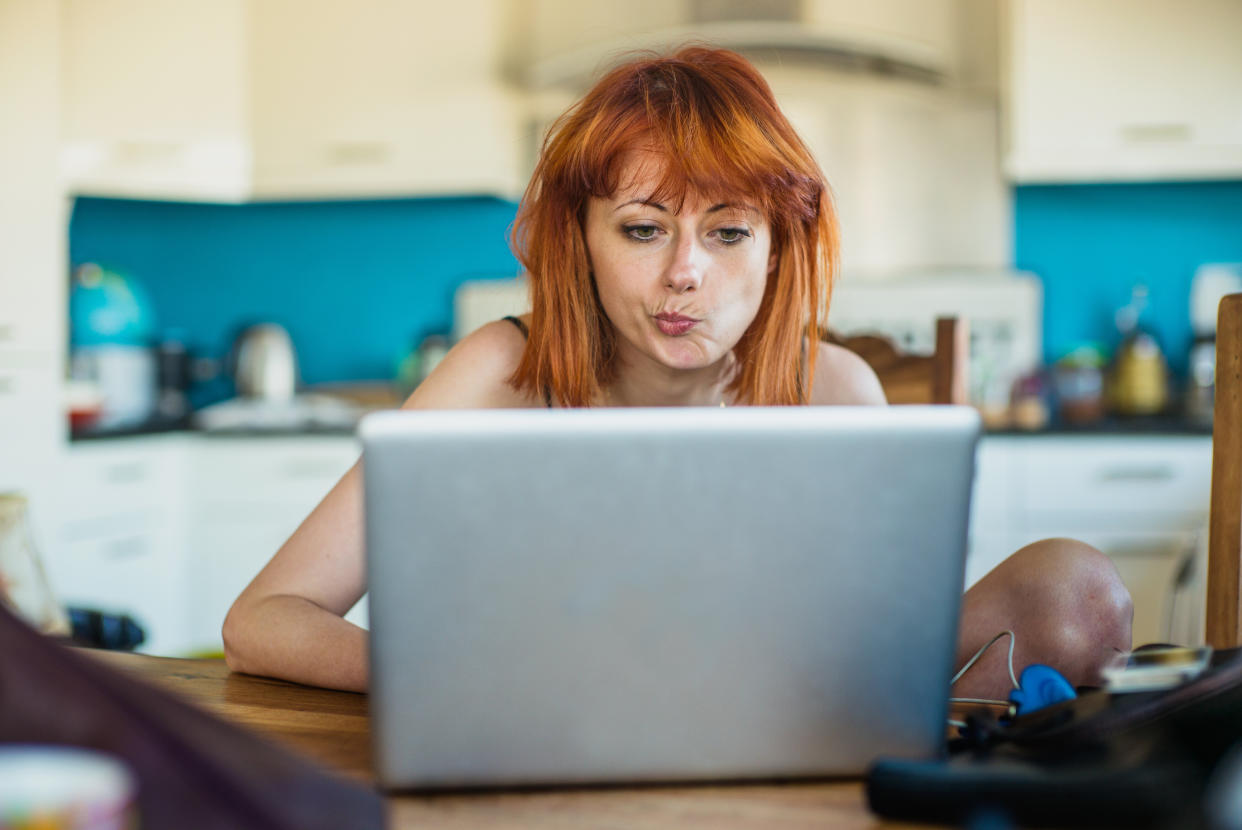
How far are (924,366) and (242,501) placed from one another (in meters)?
2.13

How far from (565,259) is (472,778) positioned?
0.75 meters

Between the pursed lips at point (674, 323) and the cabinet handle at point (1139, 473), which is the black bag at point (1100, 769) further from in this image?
the cabinet handle at point (1139, 473)

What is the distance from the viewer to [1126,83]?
293 centimetres

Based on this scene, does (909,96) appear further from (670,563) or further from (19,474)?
(670,563)

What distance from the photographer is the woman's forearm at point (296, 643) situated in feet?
2.94

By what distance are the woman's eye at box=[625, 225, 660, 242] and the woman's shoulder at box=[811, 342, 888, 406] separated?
0.30 m

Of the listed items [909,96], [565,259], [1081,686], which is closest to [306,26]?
[909,96]

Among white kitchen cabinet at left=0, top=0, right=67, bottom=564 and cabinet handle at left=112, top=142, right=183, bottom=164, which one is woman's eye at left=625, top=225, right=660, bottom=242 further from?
cabinet handle at left=112, top=142, right=183, bottom=164

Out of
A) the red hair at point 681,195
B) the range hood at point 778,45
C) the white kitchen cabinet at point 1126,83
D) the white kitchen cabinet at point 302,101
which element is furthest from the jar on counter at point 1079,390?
the red hair at point 681,195

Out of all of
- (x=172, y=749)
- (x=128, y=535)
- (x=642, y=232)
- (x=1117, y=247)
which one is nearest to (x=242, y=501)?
(x=128, y=535)

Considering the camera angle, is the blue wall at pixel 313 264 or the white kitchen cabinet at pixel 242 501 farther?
the blue wall at pixel 313 264

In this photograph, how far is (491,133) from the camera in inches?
127

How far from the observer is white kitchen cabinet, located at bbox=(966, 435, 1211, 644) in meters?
2.75

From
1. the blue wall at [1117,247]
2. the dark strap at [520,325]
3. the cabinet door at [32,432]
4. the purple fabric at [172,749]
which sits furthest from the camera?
the blue wall at [1117,247]
